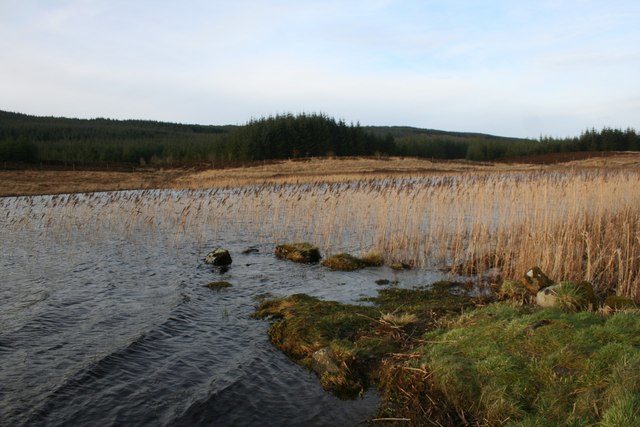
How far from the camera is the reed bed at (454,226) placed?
402 inches

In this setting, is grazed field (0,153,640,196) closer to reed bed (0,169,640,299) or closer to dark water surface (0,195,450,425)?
reed bed (0,169,640,299)

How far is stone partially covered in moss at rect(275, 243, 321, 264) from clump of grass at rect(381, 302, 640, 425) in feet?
23.0

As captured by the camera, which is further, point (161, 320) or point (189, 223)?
point (189, 223)

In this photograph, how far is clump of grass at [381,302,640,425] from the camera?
4.86 meters

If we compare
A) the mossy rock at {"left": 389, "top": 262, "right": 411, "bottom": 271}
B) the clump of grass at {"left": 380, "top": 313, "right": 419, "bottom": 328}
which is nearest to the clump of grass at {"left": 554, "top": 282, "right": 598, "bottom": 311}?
the clump of grass at {"left": 380, "top": 313, "right": 419, "bottom": 328}

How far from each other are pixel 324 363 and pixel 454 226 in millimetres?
10776

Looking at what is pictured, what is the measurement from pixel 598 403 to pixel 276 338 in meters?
4.71

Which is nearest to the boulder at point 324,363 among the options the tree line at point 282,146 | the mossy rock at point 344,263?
the mossy rock at point 344,263

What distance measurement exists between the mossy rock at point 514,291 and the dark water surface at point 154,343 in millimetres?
2593

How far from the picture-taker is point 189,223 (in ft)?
64.6

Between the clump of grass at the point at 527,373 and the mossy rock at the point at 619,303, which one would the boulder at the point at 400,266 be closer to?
the clump of grass at the point at 527,373

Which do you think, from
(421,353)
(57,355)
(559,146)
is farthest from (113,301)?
(559,146)

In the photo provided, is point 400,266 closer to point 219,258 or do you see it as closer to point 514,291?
point 514,291

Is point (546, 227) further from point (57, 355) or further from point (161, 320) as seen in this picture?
point (57, 355)
